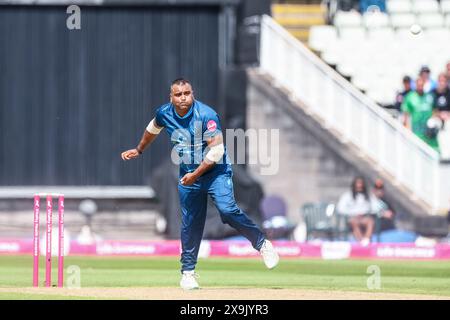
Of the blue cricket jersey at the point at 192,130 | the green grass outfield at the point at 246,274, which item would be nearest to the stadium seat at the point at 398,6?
the green grass outfield at the point at 246,274

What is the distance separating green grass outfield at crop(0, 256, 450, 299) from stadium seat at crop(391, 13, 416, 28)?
745 centimetres

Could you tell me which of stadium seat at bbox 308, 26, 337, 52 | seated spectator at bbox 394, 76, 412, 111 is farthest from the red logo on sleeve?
stadium seat at bbox 308, 26, 337, 52

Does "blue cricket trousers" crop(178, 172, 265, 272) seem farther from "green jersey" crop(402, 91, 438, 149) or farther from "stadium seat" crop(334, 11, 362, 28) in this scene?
"stadium seat" crop(334, 11, 362, 28)

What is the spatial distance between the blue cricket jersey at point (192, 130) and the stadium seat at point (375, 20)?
13.0 m

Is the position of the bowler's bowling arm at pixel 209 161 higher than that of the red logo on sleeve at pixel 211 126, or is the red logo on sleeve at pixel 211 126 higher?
the red logo on sleeve at pixel 211 126

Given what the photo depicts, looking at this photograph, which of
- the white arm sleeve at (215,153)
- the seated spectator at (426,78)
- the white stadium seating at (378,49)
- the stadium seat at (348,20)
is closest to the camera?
the white arm sleeve at (215,153)

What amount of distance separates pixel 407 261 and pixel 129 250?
13.0 feet

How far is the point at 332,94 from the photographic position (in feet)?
76.7

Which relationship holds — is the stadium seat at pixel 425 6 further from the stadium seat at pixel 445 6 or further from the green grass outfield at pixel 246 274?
the green grass outfield at pixel 246 274

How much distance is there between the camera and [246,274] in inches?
634

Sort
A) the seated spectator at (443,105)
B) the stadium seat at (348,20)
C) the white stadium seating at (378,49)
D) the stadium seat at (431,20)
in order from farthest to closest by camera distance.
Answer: the stadium seat at (431,20) → the stadium seat at (348,20) → the white stadium seating at (378,49) → the seated spectator at (443,105)

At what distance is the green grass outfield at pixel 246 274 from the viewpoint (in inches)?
550
